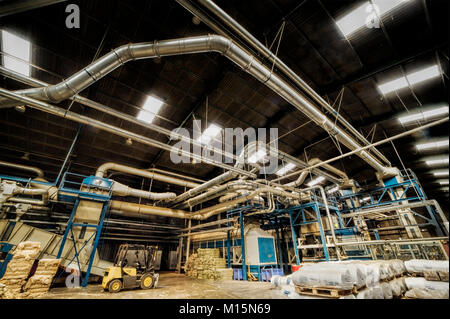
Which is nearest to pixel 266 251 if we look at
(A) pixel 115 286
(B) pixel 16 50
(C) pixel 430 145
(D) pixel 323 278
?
(D) pixel 323 278

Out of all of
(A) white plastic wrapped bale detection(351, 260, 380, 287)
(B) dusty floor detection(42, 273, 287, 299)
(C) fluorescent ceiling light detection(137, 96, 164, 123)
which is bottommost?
(B) dusty floor detection(42, 273, 287, 299)

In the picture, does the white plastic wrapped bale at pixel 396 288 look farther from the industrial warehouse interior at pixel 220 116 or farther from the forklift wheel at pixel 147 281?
the forklift wheel at pixel 147 281

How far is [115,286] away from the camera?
24.4ft

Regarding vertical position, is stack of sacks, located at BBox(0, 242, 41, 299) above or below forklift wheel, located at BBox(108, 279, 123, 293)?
above

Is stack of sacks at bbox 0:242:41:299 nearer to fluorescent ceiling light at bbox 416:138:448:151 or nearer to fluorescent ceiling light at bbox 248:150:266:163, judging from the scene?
fluorescent ceiling light at bbox 248:150:266:163

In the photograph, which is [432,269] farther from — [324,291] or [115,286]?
[115,286]

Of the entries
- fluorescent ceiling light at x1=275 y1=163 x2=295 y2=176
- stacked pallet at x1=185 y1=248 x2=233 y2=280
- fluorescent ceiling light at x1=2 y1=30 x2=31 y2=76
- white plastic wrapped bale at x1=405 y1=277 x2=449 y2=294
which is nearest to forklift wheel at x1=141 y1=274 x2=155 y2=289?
stacked pallet at x1=185 y1=248 x2=233 y2=280

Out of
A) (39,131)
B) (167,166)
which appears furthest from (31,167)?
(167,166)

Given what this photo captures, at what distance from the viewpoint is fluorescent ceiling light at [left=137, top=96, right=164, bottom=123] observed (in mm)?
8734

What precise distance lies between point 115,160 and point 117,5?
9.90 m

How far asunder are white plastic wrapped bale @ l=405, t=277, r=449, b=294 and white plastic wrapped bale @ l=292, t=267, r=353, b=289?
211 centimetres

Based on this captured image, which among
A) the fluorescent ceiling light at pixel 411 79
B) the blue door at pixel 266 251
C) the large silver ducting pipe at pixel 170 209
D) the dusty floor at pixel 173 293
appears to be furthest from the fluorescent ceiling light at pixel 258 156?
the dusty floor at pixel 173 293

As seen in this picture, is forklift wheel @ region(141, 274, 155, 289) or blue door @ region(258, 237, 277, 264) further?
blue door @ region(258, 237, 277, 264)

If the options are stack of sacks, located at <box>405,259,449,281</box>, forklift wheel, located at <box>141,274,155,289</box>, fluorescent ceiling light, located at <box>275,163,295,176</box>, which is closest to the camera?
stack of sacks, located at <box>405,259,449,281</box>
